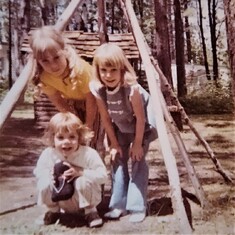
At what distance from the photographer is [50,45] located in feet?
2.33

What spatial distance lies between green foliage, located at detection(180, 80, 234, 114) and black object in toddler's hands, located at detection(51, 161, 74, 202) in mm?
253

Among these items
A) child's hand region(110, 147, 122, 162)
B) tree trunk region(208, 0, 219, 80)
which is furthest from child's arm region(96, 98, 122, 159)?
tree trunk region(208, 0, 219, 80)

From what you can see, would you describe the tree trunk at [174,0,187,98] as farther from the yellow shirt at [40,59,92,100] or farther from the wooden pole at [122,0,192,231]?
the yellow shirt at [40,59,92,100]

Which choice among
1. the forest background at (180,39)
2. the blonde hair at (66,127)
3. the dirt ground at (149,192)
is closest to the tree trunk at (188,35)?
the forest background at (180,39)

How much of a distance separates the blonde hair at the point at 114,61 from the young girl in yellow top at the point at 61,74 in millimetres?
21

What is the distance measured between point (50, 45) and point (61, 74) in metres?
0.05

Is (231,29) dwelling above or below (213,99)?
above

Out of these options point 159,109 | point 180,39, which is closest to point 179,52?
point 180,39

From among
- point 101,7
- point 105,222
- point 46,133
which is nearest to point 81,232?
point 105,222

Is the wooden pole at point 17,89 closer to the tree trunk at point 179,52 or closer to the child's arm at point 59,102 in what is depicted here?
the child's arm at point 59,102

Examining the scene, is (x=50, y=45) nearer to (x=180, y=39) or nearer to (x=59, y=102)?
(x=59, y=102)

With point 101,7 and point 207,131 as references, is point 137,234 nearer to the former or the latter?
point 207,131

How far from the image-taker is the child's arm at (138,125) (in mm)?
734

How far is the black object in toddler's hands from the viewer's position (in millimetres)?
713
